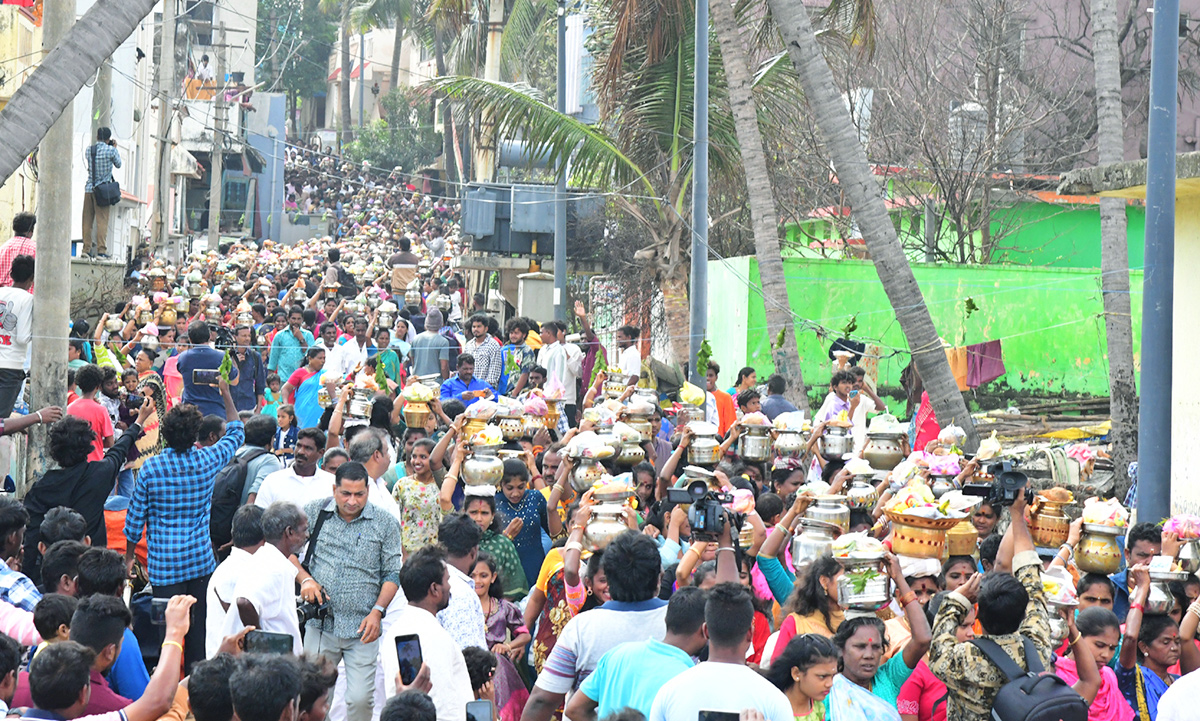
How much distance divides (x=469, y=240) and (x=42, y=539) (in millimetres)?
18669

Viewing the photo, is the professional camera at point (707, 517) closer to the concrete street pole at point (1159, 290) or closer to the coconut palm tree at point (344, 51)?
the concrete street pole at point (1159, 290)

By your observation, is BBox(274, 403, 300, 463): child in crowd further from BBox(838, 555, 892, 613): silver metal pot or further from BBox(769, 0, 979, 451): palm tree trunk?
BBox(838, 555, 892, 613): silver metal pot

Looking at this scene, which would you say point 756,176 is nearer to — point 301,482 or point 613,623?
point 301,482

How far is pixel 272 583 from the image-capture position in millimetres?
6484

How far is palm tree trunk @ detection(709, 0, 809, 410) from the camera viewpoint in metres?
16.3

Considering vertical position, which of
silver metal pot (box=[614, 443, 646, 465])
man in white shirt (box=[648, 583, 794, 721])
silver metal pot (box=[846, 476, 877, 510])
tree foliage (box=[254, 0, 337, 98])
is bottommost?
man in white shirt (box=[648, 583, 794, 721])

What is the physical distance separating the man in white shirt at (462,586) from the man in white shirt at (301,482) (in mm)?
1639

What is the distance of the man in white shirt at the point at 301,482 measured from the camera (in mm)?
8234

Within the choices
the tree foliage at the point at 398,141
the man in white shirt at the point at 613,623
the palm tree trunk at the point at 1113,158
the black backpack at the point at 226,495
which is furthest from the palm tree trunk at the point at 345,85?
the man in white shirt at the point at 613,623

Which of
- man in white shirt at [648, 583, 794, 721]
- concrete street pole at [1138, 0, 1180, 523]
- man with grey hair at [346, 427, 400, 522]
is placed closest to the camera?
man in white shirt at [648, 583, 794, 721]

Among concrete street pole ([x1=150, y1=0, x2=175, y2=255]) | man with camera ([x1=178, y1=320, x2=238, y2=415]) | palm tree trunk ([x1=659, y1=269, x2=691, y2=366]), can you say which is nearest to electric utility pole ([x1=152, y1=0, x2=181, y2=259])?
concrete street pole ([x1=150, y1=0, x2=175, y2=255])

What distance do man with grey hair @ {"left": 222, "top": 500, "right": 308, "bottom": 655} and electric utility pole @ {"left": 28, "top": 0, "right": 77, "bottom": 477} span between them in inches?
207

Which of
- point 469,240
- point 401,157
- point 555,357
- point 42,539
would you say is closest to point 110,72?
point 469,240

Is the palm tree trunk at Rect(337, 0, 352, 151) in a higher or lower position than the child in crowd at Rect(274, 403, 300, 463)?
higher
